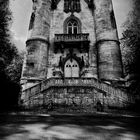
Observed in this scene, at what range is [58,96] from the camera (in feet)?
35.3

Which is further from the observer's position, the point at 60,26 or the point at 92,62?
the point at 60,26

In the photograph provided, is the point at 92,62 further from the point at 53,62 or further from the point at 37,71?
the point at 37,71

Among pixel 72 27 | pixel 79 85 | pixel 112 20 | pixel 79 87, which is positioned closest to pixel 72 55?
pixel 72 27

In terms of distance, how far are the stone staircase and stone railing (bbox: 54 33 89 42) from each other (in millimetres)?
6199

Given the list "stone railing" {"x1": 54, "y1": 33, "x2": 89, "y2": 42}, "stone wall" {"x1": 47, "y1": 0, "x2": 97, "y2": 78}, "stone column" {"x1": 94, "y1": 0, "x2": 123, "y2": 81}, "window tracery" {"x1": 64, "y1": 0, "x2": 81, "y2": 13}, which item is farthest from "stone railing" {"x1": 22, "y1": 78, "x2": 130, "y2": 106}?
"window tracery" {"x1": 64, "y1": 0, "x2": 81, "y2": 13}

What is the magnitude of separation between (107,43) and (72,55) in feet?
13.7

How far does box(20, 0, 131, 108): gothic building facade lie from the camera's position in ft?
35.7

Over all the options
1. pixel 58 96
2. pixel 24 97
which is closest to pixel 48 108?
pixel 58 96

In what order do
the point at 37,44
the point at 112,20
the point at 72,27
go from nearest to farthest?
the point at 37,44, the point at 112,20, the point at 72,27

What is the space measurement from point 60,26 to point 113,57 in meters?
7.87

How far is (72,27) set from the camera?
17.9 meters

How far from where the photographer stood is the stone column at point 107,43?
1443 cm

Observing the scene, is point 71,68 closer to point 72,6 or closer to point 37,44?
point 37,44

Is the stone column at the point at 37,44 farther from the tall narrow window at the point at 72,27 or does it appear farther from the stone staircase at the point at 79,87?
the stone staircase at the point at 79,87
